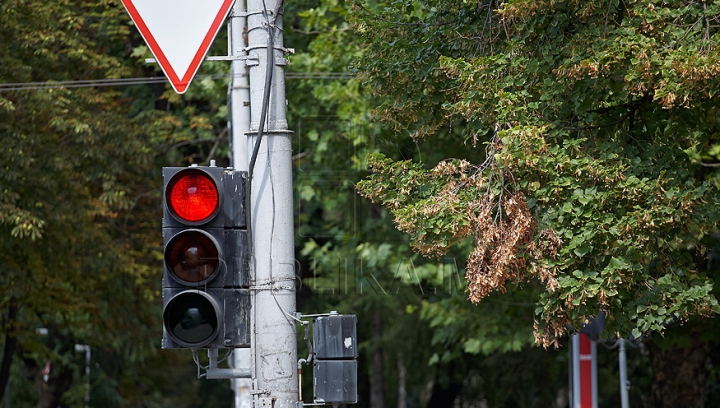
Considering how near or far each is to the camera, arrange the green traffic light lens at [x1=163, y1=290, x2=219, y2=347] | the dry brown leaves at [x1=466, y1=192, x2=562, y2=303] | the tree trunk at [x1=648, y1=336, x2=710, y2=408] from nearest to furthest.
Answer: the green traffic light lens at [x1=163, y1=290, x2=219, y2=347], the dry brown leaves at [x1=466, y1=192, x2=562, y2=303], the tree trunk at [x1=648, y1=336, x2=710, y2=408]

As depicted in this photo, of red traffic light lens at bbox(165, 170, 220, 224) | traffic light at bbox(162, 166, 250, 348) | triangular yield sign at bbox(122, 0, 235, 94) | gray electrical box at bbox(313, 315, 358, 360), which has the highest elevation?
triangular yield sign at bbox(122, 0, 235, 94)

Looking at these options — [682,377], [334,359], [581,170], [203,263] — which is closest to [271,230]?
[203,263]

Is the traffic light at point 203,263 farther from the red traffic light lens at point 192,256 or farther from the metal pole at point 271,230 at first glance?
the metal pole at point 271,230

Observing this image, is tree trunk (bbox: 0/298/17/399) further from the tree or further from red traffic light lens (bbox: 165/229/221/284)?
red traffic light lens (bbox: 165/229/221/284)

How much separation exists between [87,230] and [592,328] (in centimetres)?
781

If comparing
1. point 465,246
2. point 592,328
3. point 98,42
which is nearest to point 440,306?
point 465,246

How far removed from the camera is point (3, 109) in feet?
40.8

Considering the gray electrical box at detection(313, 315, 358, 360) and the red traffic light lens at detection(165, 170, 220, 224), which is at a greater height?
the red traffic light lens at detection(165, 170, 220, 224)

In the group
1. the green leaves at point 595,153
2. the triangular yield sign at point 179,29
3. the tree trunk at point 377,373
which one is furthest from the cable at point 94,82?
the tree trunk at point 377,373

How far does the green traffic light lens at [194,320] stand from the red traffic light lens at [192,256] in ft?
0.34

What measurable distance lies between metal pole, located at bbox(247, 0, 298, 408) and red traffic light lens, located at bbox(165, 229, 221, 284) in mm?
287

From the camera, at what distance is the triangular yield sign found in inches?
206

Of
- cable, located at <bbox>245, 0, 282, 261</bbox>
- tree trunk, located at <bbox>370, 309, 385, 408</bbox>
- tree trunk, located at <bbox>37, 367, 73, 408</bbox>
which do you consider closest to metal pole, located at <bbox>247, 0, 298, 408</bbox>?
cable, located at <bbox>245, 0, 282, 261</bbox>

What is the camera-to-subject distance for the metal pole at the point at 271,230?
16.7 feet
